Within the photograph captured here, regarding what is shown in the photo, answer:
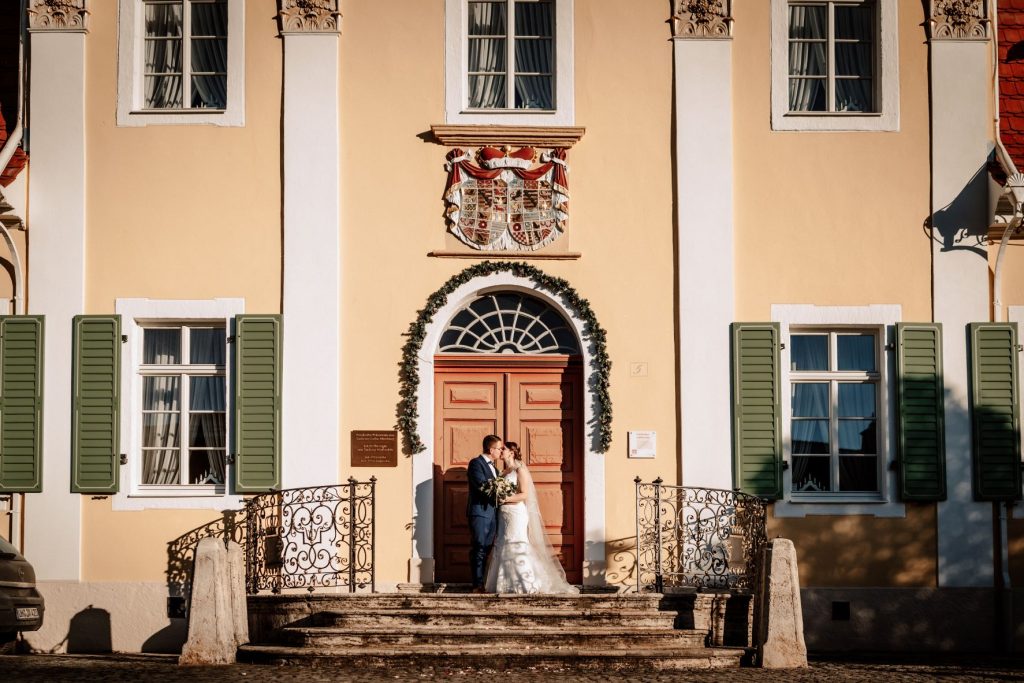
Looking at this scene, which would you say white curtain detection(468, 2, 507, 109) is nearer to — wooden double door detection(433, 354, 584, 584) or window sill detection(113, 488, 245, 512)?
wooden double door detection(433, 354, 584, 584)

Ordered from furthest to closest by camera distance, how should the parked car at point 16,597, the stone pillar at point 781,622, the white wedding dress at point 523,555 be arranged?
the white wedding dress at point 523,555 < the parked car at point 16,597 < the stone pillar at point 781,622

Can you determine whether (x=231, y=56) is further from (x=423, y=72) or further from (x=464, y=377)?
(x=464, y=377)

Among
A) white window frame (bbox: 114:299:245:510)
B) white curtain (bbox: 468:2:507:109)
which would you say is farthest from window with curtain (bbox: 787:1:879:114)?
white window frame (bbox: 114:299:245:510)

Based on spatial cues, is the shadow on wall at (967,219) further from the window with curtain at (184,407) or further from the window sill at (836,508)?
the window with curtain at (184,407)

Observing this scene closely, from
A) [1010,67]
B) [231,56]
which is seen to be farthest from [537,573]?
[1010,67]

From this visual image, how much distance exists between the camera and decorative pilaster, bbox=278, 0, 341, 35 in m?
14.0

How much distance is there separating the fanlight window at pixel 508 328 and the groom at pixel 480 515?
44.9 inches

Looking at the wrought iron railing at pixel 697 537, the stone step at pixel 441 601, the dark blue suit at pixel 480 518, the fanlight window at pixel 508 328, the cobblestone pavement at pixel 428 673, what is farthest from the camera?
the fanlight window at pixel 508 328

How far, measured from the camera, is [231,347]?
13883mm

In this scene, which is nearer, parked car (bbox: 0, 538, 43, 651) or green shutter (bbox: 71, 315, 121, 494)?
parked car (bbox: 0, 538, 43, 651)

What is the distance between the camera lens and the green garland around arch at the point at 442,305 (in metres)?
13.8

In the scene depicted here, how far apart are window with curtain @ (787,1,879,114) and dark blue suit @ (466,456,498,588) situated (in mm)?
4636

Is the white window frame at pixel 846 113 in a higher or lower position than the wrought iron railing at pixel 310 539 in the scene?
higher

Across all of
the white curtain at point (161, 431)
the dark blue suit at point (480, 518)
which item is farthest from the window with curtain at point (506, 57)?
the white curtain at point (161, 431)
